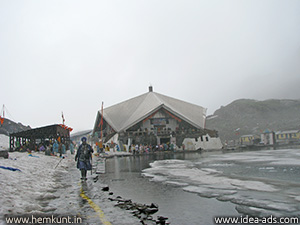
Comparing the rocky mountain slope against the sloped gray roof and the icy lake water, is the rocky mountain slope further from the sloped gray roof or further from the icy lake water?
the icy lake water

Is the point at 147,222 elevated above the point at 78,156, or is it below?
below

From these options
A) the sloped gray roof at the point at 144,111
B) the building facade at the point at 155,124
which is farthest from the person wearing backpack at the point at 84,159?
the sloped gray roof at the point at 144,111

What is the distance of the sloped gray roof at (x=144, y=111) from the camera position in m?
42.4

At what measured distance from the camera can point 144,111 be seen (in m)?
Answer: 44.1

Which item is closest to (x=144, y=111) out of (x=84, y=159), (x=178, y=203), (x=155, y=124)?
(x=155, y=124)

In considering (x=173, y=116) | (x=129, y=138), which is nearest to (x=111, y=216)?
(x=129, y=138)

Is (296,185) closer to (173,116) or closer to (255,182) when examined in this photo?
(255,182)

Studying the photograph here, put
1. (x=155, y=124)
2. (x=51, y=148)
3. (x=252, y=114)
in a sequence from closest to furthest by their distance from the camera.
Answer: (x=51, y=148) < (x=155, y=124) < (x=252, y=114)

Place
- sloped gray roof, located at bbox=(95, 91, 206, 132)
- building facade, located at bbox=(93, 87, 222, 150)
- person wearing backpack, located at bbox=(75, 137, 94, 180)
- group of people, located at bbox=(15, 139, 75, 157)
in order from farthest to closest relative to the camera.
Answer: sloped gray roof, located at bbox=(95, 91, 206, 132) → building facade, located at bbox=(93, 87, 222, 150) → group of people, located at bbox=(15, 139, 75, 157) → person wearing backpack, located at bbox=(75, 137, 94, 180)

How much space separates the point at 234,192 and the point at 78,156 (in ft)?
19.3

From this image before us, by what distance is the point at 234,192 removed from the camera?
6059 millimetres

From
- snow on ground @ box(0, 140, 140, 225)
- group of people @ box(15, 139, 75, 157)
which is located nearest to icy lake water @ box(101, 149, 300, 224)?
snow on ground @ box(0, 140, 140, 225)

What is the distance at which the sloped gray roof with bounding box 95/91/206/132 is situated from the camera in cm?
4238

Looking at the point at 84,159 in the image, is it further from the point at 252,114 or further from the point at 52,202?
the point at 252,114
